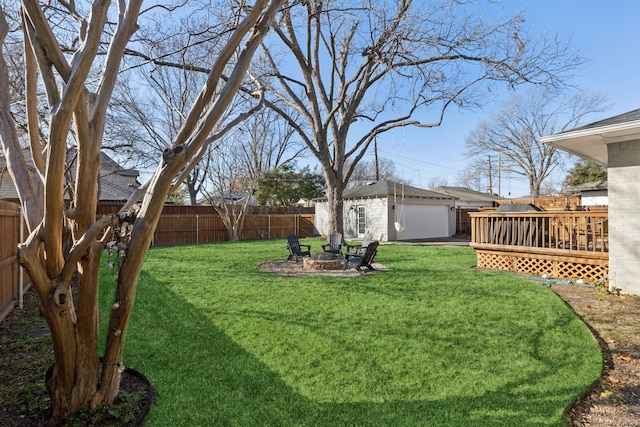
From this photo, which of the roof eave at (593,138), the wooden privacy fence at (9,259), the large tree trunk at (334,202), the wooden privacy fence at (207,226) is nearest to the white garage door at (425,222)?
the large tree trunk at (334,202)

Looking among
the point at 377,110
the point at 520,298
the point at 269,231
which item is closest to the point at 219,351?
the point at 520,298

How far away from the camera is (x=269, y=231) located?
71.7 feet

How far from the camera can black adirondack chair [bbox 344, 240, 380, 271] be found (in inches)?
346

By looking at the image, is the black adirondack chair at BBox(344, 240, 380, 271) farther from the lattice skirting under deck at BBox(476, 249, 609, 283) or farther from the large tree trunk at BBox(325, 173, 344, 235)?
the large tree trunk at BBox(325, 173, 344, 235)

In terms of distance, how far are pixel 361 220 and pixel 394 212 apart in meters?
2.20

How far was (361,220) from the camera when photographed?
20.7 meters

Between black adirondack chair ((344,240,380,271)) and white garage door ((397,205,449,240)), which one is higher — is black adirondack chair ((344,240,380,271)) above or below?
below

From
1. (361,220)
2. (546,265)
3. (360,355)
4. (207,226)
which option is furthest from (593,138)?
(207,226)

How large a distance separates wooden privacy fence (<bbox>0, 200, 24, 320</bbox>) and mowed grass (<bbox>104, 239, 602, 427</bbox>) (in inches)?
69.6

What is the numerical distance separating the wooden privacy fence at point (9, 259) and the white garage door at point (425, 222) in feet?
54.1

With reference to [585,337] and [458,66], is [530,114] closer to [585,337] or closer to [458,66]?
[458,66]

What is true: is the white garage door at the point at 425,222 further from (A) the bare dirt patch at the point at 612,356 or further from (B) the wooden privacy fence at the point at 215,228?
(A) the bare dirt patch at the point at 612,356

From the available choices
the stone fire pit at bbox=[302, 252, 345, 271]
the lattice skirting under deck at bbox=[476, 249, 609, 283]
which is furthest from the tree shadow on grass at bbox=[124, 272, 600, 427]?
the lattice skirting under deck at bbox=[476, 249, 609, 283]

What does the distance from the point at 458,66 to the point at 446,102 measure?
5.33 feet
